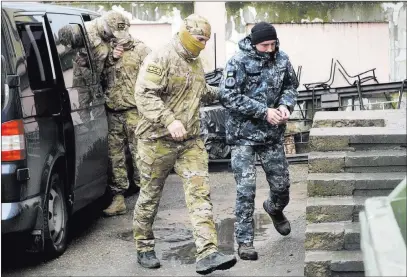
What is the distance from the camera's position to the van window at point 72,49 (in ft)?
25.7

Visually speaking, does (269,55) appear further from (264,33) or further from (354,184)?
(354,184)

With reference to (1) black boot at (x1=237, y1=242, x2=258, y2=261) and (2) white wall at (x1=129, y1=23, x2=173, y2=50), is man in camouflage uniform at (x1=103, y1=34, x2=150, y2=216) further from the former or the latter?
(2) white wall at (x1=129, y1=23, x2=173, y2=50)

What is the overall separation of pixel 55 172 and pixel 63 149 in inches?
8.2

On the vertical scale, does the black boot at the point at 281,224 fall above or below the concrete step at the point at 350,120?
below

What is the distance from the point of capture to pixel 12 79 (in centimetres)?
652

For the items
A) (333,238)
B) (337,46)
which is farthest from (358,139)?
(337,46)

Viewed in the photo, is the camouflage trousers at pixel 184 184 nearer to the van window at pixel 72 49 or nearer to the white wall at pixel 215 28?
the van window at pixel 72 49

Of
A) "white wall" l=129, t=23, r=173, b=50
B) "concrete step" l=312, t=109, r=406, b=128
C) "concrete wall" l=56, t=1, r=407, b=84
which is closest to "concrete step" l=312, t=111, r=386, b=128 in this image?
"concrete step" l=312, t=109, r=406, b=128

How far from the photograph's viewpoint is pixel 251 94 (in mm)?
7152

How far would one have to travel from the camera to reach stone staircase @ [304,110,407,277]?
6312 millimetres

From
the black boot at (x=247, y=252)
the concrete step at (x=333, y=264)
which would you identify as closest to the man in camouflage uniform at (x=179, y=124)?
the black boot at (x=247, y=252)

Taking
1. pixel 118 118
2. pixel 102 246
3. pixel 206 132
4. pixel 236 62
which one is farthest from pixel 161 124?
pixel 206 132

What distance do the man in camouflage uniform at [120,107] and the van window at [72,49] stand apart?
0.42 m

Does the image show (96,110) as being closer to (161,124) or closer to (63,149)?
(63,149)
